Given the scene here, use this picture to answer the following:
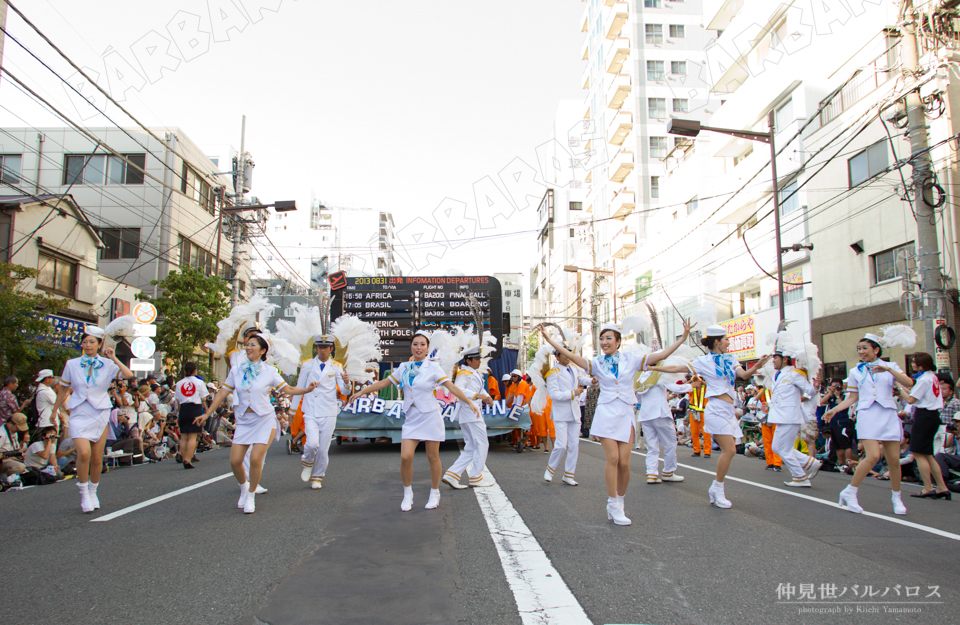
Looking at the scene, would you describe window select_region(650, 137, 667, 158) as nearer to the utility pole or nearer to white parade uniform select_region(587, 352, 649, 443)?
the utility pole

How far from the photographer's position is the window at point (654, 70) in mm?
45406

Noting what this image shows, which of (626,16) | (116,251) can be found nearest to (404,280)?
(116,251)

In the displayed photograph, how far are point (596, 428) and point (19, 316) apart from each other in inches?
493

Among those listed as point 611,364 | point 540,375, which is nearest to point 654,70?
point 540,375

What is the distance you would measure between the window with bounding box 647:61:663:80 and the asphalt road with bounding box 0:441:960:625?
140 feet

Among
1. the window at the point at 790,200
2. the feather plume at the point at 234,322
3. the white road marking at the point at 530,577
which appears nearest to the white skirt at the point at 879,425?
the white road marking at the point at 530,577

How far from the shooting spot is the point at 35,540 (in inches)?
199

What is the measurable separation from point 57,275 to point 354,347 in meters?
16.3

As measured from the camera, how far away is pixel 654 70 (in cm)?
4547

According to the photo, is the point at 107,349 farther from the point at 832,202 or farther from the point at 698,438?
the point at 832,202

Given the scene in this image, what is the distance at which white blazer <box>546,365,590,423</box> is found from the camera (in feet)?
28.7

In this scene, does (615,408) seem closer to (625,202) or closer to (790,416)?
(790,416)

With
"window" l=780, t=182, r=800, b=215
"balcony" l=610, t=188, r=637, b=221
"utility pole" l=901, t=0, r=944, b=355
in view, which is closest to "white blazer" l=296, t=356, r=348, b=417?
"utility pole" l=901, t=0, r=944, b=355

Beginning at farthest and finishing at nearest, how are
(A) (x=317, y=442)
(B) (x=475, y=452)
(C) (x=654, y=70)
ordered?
(C) (x=654, y=70)
(A) (x=317, y=442)
(B) (x=475, y=452)
